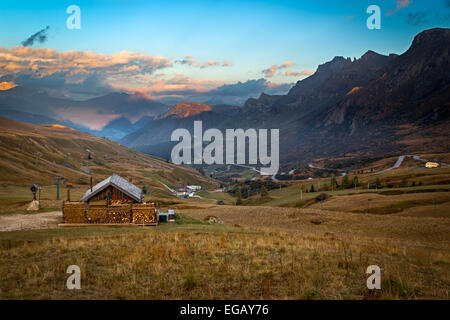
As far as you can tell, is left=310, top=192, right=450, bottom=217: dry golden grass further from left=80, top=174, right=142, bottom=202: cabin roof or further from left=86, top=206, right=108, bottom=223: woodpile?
left=86, top=206, right=108, bottom=223: woodpile

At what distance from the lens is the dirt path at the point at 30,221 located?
24.3 metres

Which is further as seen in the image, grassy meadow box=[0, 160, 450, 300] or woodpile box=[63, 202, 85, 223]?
woodpile box=[63, 202, 85, 223]

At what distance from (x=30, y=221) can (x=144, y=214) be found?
996 centimetres

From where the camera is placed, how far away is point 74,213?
28.2 meters

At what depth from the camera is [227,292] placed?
987 cm

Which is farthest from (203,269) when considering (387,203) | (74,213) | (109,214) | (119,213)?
(387,203)

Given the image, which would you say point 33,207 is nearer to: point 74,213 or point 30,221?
point 30,221

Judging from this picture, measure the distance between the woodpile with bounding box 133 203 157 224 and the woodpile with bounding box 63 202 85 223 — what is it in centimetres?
492

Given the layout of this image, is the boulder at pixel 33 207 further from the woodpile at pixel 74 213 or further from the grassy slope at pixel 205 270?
the grassy slope at pixel 205 270

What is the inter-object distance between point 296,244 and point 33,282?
1381 centimetres

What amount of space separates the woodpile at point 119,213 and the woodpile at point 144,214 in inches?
27.9

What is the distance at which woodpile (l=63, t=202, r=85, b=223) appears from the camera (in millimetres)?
28141

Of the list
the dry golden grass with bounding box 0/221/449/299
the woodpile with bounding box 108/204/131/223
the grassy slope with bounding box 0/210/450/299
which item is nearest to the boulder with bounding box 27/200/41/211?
the woodpile with bounding box 108/204/131/223
